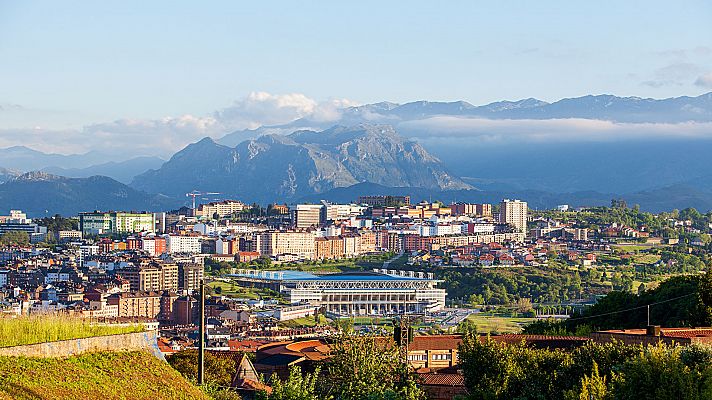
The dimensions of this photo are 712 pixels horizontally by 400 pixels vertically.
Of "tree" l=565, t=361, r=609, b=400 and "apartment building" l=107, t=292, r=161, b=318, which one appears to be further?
"apartment building" l=107, t=292, r=161, b=318

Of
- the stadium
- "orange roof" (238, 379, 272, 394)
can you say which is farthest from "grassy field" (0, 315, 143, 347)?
the stadium

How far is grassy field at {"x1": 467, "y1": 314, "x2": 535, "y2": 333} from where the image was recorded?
197 ft

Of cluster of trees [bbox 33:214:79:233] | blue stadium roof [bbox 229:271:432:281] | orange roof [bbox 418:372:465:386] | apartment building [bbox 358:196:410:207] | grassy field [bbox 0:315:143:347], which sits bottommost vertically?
blue stadium roof [bbox 229:271:432:281]

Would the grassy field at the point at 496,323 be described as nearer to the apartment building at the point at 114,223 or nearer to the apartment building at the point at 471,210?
the apartment building at the point at 114,223

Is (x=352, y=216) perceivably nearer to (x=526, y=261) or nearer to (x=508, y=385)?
(x=526, y=261)

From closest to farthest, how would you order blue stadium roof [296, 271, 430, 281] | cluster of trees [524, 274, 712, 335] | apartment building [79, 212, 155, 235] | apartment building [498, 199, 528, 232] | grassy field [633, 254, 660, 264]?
cluster of trees [524, 274, 712, 335] → blue stadium roof [296, 271, 430, 281] → grassy field [633, 254, 660, 264] → apartment building [79, 212, 155, 235] → apartment building [498, 199, 528, 232]

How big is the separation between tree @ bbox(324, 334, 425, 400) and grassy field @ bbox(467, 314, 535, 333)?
38087 millimetres

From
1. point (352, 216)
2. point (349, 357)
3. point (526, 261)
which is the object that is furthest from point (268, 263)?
point (349, 357)

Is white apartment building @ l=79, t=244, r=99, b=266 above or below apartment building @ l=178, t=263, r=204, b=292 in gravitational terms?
above

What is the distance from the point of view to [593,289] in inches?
3184

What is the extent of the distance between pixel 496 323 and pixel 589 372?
1870 inches

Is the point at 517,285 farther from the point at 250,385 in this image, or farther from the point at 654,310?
the point at 250,385

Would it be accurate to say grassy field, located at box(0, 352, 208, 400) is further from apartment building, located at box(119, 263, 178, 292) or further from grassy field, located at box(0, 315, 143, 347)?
apartment building, located at box(119, 263, 178, 292)

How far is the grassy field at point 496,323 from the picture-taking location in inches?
2358
